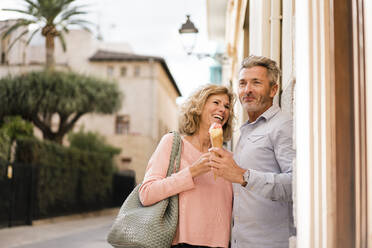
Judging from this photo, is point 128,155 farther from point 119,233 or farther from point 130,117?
point 119,233

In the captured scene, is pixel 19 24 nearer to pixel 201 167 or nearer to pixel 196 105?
pixel 196 105

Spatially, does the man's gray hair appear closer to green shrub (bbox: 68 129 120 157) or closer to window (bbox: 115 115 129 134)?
green shrub (bbox: 68 129 120 157)

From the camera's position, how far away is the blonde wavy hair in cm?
324

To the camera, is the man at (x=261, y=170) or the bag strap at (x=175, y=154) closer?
the man at (x=261, y=170)

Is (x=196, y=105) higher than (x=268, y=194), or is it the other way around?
(x=196, y=105)

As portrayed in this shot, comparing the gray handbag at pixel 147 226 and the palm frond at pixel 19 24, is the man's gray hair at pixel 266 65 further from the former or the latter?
the palm frond at pixel 19 24

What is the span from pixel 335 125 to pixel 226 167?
28.3 inches

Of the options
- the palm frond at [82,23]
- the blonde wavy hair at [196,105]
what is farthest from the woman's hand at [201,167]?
the palm frond at [82,23]

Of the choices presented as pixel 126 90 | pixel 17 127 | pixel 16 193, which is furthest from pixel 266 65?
pixel 126 90

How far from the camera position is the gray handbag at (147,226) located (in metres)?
2.77

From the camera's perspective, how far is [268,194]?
2.39m

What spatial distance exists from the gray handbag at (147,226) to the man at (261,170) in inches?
14.6

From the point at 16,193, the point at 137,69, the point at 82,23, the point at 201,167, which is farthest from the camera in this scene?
the point at 137,69

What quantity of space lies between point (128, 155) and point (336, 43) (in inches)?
1716
